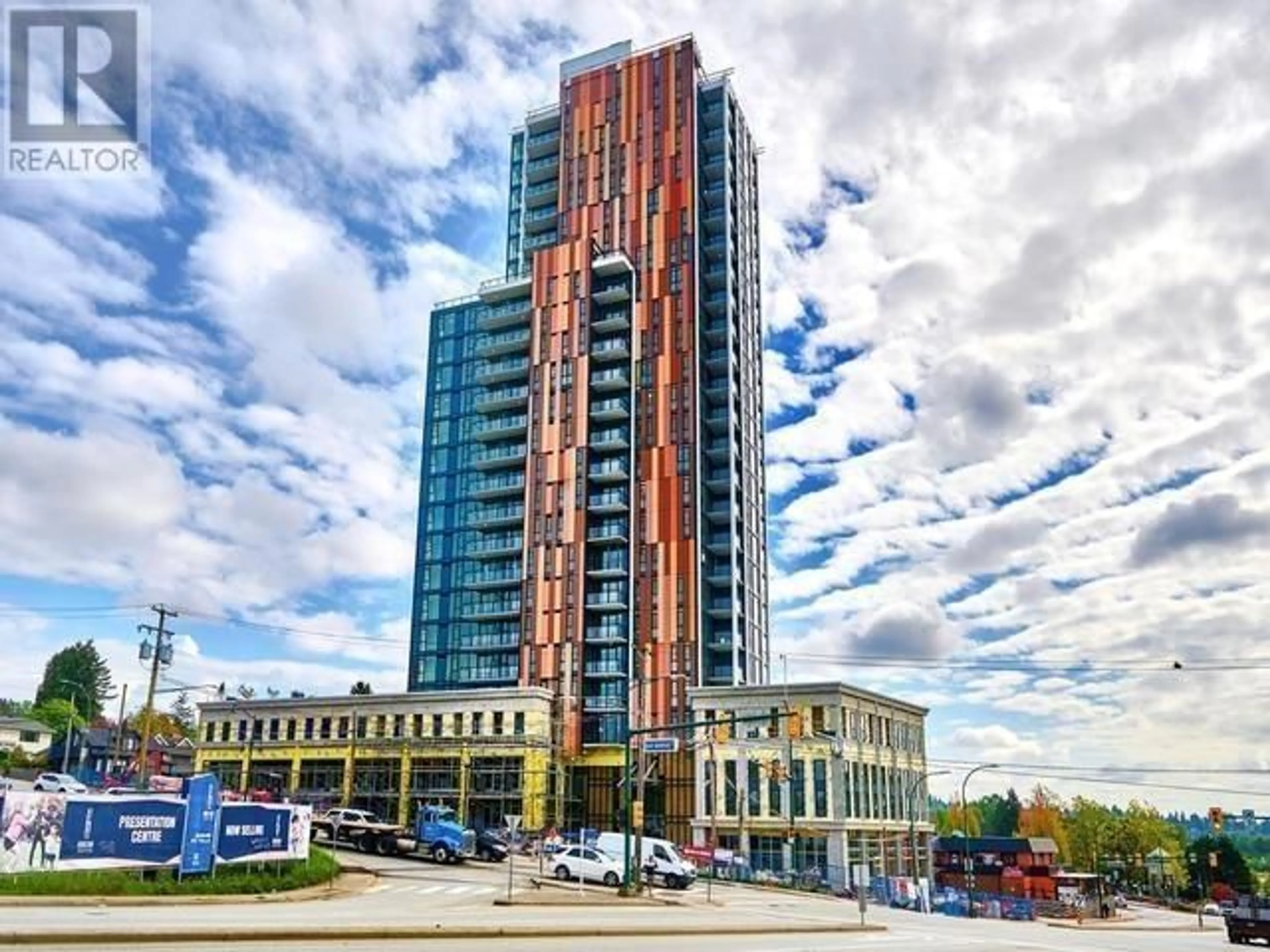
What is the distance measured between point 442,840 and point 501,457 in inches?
2119

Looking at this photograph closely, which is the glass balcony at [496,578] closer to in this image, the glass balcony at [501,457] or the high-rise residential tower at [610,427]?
the high-rise residential tower at [610,427]

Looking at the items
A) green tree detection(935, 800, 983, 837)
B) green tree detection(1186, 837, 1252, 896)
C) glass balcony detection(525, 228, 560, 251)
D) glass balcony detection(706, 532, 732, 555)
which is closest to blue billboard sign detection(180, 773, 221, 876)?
glass balcony detection(706, 532, 732, 555)

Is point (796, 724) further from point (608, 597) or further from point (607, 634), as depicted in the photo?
point (608, 597)

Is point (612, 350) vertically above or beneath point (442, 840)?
above

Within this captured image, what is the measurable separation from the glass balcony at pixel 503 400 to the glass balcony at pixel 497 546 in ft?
42.9

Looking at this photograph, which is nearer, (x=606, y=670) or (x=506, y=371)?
(x=606, y=670)

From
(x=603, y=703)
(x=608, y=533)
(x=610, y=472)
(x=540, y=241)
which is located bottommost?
(x=603, y=703)

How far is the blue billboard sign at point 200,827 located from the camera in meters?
32.3

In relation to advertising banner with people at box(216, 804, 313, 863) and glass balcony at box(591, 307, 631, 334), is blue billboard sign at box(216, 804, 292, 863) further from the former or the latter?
glass balcony at box(591, 307, 631, 334)

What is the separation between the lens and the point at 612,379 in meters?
99.1

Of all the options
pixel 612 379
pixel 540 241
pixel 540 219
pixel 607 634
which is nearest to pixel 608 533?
pixel 607 634

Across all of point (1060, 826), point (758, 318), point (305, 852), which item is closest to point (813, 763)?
point (305, 852)

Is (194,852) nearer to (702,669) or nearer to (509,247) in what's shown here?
(702,669)

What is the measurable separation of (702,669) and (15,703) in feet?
515
